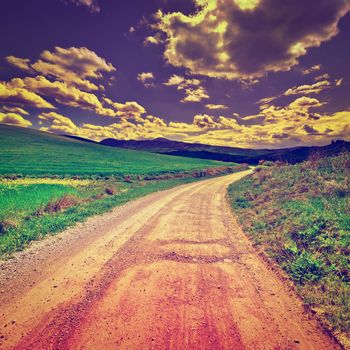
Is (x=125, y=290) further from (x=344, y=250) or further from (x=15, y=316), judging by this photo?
(x=344, y=250)

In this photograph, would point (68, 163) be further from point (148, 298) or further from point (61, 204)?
point (148, 298)

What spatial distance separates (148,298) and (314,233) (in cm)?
696

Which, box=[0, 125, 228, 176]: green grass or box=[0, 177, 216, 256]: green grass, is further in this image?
box=[0, 125, 228, 176]: green grass

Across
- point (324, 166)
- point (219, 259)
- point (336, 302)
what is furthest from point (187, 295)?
point (324, 166)

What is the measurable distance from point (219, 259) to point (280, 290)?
7.09 feet

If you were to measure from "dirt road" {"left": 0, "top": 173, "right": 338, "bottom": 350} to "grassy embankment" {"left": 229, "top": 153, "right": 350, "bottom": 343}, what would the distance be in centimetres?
60

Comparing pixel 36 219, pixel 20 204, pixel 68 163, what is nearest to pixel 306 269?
pixel 36 219

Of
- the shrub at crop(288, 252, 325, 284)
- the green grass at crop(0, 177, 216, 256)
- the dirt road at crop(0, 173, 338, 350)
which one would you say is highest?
the shrub at crop(288, 252, 325, 284)

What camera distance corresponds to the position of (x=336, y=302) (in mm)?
5492

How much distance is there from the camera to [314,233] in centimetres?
897

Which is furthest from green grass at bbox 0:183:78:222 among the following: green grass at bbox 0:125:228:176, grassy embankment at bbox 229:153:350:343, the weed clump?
green grass at bbox 0:125:228:176

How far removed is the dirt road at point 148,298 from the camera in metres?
4.35

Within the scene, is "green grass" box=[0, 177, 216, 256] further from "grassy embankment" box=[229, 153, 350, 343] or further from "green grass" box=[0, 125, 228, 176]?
"green grass" box=[0, 125, 228, 176]

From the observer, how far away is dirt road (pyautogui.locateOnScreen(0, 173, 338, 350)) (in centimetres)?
435
